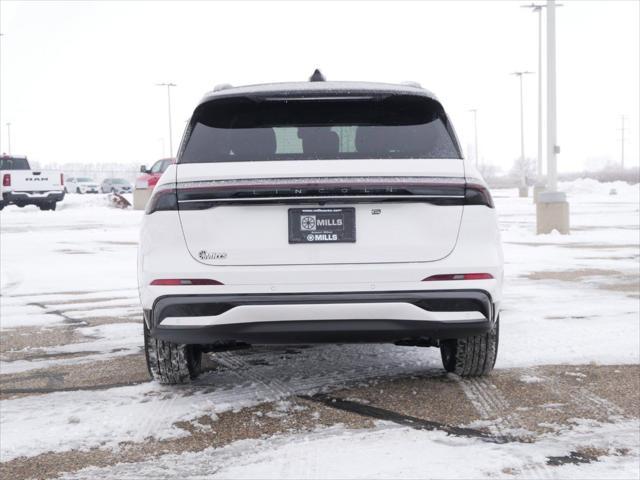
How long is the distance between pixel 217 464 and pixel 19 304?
5.61m

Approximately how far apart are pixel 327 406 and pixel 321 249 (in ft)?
3.09

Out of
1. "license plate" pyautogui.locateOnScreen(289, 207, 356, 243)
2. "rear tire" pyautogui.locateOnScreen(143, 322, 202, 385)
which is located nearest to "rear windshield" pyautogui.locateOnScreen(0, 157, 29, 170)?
"rear tire" pyautogui.locateOnScreen(143, 322, 202, 385)

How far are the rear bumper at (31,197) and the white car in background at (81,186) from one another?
35.2m

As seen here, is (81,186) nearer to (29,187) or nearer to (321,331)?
(29,187)

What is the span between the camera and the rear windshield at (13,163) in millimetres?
31219

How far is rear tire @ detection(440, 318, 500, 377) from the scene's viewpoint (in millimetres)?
4492

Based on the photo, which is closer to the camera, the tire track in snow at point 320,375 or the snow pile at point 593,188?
the tire track in snow at point 320,375

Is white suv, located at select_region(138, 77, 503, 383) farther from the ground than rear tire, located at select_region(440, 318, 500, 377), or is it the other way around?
white suv, located at select_region(138, 77, 503, 383)

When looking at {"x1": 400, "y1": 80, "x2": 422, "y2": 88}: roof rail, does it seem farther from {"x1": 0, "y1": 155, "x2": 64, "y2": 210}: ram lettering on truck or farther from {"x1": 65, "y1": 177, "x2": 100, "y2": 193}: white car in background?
{"x1": 65, "y1": 177, "x2": 100, "y2": 193}: white car in background

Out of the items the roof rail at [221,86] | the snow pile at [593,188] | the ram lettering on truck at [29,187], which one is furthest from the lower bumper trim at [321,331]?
the snow pile at [593,188]

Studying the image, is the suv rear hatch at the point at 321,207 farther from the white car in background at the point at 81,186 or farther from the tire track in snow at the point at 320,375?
the white car in background at the point at 81,186

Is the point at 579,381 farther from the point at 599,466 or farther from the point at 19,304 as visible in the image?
the point at 19,304

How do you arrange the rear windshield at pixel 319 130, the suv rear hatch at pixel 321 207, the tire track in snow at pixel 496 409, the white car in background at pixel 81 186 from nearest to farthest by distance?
the tire track in snow at pixel 496 409, the suv rear hatch at pixel 321 207, the rear windshield at pixel 319 130, the white car in background at pixel 81 186

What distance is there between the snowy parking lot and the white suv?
0.46 metres
